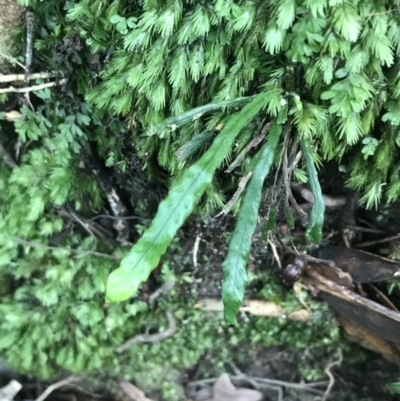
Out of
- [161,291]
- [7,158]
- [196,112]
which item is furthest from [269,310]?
[7,158]

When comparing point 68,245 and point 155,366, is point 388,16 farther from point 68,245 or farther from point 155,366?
point 155,366

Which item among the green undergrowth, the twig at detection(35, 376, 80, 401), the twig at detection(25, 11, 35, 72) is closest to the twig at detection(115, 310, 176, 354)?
the green undergrowth

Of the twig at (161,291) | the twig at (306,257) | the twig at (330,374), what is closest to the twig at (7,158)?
the twig at (161,291)

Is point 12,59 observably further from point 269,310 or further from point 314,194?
point 269,310

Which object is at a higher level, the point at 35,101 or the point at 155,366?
the point at 35,101

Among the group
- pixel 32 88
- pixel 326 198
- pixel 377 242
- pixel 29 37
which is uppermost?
pixel 29 37

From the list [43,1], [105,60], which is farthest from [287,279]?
[43,1]

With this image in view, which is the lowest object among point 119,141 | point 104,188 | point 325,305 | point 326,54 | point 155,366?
point 155,366
